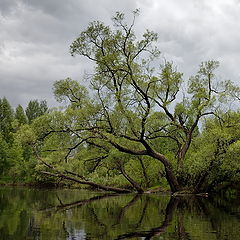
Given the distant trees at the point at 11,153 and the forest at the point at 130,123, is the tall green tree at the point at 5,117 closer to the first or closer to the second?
the distant trees at the point at 11,153

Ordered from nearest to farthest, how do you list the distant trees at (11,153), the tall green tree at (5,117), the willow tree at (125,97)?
the willow tree at (125,97)
the distant trees at (11,153)
the tall green tree at (5,117)

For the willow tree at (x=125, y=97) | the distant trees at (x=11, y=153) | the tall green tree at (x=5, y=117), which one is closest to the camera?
the willow tree at (x=125, y=97)

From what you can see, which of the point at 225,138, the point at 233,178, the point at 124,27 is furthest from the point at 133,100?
the point at 233,178

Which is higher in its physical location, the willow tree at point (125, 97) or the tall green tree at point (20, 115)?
the tall green tree at point (20, 115)

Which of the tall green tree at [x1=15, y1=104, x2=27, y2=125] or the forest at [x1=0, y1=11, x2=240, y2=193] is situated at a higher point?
the tall green tree at [x1=15, y1=104, x2=27, y2=125]

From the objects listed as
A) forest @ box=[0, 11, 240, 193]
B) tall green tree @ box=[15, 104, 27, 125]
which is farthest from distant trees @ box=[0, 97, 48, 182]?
forest @ box=[0, 11, 240, 193]

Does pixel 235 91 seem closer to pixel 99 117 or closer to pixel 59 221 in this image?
pixel 99 117

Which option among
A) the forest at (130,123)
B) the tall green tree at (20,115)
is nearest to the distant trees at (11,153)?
the tall green tree at (20,115)

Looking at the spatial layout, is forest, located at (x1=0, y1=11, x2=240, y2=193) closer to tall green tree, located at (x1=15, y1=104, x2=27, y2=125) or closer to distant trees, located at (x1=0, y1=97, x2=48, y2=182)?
distant trees, located at (x1=0, y1=97, x2=48, y2=182)

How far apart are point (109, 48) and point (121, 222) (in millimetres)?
17134

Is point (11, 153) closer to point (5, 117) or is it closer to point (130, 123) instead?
point (5, 117)

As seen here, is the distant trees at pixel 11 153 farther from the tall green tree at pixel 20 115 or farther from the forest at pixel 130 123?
the forest at pixel 130 123

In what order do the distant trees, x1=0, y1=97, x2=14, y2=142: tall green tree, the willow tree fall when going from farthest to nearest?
x1=0, y1=97, x2=14, y2=142: tall green tree
the distant trees
the willow tree

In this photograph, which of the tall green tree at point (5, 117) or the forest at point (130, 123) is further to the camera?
the tall green tree at point (5, 117)
